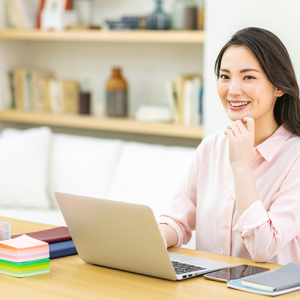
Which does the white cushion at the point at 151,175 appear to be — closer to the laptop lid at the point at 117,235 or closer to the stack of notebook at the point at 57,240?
the stack of notebook at the point at 57,240

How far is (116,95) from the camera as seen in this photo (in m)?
3.72

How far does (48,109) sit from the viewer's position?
411 centimetres

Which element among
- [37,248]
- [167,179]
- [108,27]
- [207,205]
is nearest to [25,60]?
[108,27]

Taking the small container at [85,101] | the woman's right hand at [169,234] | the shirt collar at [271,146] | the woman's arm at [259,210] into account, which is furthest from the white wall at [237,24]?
the small container at [85,101]

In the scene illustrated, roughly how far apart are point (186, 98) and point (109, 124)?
582 millimetres

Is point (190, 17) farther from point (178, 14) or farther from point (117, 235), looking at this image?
point (117, 235)

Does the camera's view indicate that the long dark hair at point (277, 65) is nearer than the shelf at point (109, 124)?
Yes

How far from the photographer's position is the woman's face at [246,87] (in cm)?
155

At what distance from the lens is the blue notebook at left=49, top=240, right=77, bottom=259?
1371mm

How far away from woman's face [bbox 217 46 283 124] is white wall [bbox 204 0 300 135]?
0.48 meters

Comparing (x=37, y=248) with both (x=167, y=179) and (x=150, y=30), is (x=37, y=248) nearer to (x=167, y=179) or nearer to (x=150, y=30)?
(x=167, y=179)

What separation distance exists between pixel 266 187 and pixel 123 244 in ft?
1.69

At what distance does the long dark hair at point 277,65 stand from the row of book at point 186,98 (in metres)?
1.76

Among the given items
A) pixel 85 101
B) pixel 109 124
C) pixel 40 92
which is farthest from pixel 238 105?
pixel 40 92
